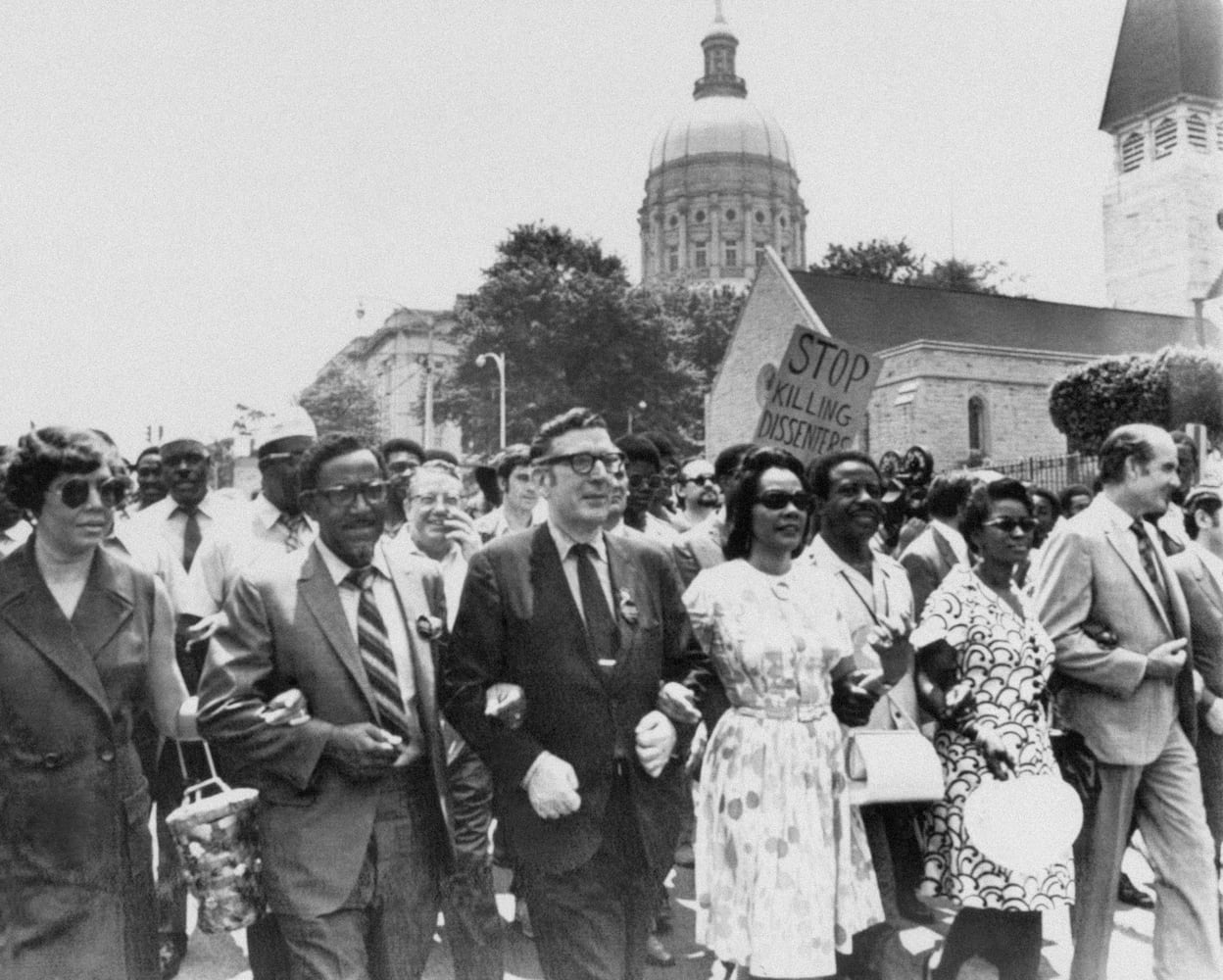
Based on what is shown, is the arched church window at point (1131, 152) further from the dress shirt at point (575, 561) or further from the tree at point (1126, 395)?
the dress shirt at point (575, 561)

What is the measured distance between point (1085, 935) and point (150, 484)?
6187 mm

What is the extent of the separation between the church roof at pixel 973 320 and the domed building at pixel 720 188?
56.8 metres

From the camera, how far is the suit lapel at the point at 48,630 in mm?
3334

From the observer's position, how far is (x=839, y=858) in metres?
3.91

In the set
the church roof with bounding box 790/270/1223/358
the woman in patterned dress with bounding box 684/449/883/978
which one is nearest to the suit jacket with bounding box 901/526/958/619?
the woman in patterned dress with bounding box 684/449/883/978

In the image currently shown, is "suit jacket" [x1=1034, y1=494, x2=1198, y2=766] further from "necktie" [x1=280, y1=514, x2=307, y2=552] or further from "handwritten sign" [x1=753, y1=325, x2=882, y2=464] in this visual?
"necktie" [x1=280, y1=514, x2=307, y2=552]

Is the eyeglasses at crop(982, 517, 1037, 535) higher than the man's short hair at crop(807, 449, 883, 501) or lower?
lower

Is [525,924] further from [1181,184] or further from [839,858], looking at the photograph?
[1181,184]

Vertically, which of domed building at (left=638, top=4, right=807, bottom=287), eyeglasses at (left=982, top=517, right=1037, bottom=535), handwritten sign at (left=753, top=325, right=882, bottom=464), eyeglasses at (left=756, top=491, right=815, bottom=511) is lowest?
eyeglasses at (left=982, top=517, right=1037, bottom=535)

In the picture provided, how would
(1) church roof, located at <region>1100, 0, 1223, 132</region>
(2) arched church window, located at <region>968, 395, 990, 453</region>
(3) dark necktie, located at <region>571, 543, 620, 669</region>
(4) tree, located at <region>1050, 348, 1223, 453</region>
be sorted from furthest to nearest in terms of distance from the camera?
1. (1) church roof, located at <region>1100, 0, 1223, 132</region>
2. (2) arched church window, located at <region>968, 395, 990, 453</region>
3. (4) tree, located at <region>1050, 348, 1223, 453</region>
4. (3) dark necktie, located at <region>571, 543, 620, 669</region>

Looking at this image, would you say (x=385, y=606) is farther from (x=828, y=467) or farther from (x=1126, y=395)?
(x=1126, y=395)

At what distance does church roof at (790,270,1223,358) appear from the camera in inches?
1924

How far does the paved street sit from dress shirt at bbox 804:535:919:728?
140 centimetres

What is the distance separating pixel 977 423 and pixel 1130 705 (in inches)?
1525
